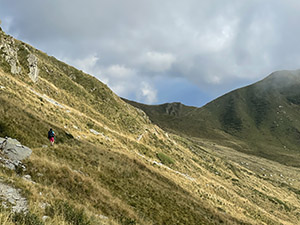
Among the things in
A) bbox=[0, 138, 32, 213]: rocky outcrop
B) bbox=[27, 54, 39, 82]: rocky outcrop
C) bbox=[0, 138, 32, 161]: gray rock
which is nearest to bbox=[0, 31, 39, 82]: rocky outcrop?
bbox=[27, 54, 39, 82]: rocky outcrop

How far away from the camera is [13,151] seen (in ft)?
42.7

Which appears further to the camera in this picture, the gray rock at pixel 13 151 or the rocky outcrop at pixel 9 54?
the rocky outcrop at pixel 9 54

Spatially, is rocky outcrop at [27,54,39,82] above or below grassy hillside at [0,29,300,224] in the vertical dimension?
above

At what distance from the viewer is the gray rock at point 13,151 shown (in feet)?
41.3

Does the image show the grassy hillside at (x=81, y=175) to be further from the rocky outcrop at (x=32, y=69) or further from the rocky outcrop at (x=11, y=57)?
the rocky outcrop at (x=32, y=69)

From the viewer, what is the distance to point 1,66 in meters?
32.6

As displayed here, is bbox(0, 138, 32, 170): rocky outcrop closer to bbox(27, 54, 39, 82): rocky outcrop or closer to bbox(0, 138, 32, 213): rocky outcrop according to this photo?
bbox(0, 138, 32, 213): rocky outcrop

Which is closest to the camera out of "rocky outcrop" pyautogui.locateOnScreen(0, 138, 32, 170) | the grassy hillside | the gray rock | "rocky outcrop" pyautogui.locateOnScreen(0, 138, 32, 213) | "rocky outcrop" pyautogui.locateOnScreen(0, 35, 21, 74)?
"rocky outcrop" pyautogui.locateOnScreen(0, 138, 32, 213)

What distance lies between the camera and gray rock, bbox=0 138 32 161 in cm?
1260

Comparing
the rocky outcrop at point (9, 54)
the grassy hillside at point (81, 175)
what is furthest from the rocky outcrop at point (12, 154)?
the rocky outcrop at point (9, 54)

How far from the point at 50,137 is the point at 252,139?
203707 millimetres

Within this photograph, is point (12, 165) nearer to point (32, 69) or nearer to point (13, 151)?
point (13, 151)

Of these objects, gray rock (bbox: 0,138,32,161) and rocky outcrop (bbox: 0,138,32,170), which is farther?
gray rock (bbox: 0,138,32,161)

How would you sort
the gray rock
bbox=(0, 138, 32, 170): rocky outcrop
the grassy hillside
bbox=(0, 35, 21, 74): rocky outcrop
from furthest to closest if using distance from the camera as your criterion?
bbox=(0, 35, 21, 74): rocky outcrop → the gray rock → bbox=(0, 138, 32, 170): rocky outcrop → the grassy hillside
